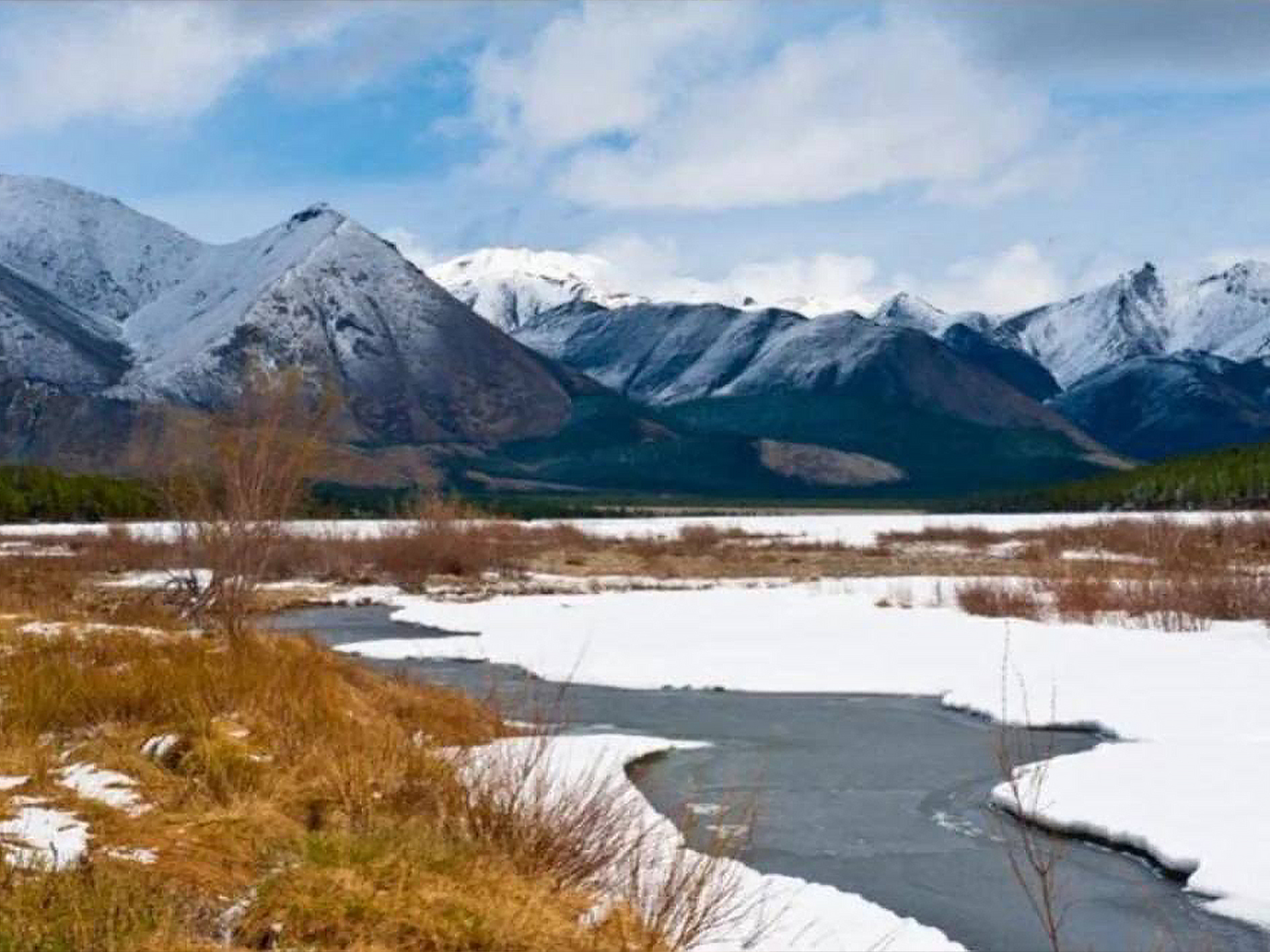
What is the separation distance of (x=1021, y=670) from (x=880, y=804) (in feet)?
30.1

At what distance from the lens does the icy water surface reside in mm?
Result: 10055

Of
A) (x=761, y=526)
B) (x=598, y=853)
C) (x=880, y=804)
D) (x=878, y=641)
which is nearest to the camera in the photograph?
(x=598, y=853)

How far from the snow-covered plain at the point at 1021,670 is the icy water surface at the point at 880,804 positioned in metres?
0.55

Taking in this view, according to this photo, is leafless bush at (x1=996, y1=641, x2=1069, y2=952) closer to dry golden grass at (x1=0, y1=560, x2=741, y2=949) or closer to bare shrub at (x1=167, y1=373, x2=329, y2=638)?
dry golden grass at (x1=0, y1=560, x2=741, y2=949)

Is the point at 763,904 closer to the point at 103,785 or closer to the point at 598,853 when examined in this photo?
the point at 598,853

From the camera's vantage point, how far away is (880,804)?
14.0 metres

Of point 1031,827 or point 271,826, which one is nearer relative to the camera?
point 271,826

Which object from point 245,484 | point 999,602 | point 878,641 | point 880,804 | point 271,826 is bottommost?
point 880,804

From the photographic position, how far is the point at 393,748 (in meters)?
10.1

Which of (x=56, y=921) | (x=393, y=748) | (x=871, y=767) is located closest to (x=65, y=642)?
(x=393, y=748)

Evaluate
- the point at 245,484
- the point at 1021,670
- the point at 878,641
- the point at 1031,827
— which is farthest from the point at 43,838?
the point at 878,641

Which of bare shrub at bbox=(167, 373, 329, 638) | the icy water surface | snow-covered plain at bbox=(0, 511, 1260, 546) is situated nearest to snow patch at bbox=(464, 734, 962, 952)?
the icy water surface

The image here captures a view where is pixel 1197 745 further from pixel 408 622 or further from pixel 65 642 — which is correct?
pixel 408 622

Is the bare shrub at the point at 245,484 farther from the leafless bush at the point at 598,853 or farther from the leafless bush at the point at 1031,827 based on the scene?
the leafless bush at the point at 598,853
